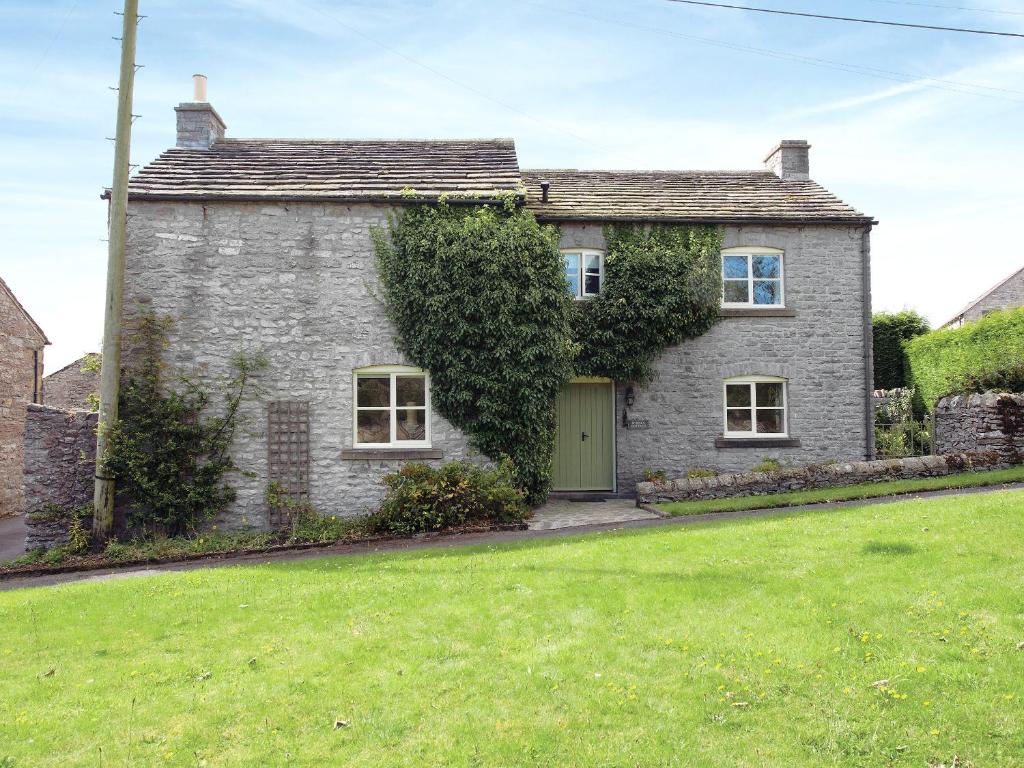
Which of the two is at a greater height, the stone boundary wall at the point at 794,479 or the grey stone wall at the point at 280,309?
the grey stone wall at the point at 280,309

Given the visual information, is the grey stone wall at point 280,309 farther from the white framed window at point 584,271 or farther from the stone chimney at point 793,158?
the stone chimney at point 793,158

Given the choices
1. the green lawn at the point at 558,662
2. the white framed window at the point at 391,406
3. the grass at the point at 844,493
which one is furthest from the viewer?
the white framed window at the point at 391,406

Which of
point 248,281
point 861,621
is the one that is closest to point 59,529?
point 248,281

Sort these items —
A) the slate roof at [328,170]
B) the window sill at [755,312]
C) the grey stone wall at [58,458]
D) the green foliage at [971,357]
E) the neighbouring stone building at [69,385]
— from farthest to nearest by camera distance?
the neighbouring stone building at [69,385] < the green foliage at [971,357] < the window sill at [755,312] < the slate roof at [328,170] < the grey stone wall at [58,458]

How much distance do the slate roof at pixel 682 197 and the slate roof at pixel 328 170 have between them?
150 cm

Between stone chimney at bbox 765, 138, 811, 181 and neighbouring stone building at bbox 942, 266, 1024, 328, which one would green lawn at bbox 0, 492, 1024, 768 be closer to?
stone chimney at bbox 765, 138, 811, 181

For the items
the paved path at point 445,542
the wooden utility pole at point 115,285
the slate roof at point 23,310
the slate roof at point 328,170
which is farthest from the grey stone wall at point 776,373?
the slate roof at point 23,310

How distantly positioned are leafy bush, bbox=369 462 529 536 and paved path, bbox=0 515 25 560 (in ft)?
21.0

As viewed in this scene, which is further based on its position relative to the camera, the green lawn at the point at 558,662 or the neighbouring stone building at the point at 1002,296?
the neighbouring stone building at the point at 1002,296

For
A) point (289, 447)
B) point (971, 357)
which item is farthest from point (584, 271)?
point (971, 357)

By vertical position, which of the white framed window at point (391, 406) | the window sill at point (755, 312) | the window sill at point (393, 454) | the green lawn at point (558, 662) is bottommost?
the green lawn at point (558, 662)

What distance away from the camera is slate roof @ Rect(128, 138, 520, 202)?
1371 cm

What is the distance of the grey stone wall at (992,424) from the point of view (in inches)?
572

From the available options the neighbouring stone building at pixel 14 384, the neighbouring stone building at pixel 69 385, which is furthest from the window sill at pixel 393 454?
the neighbouring stone building at pixel 69 385
